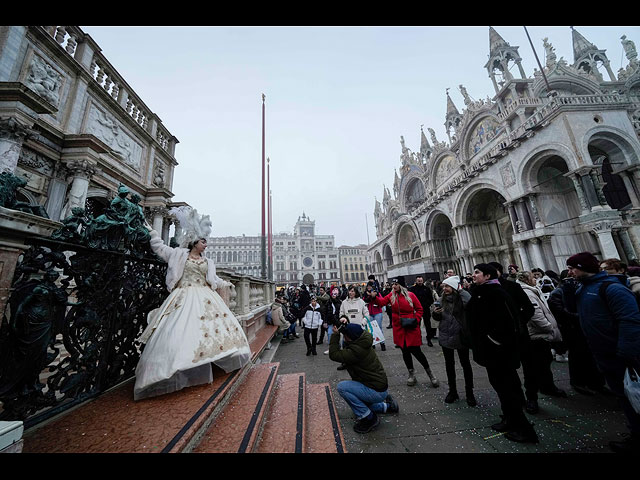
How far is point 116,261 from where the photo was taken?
2.35 meters

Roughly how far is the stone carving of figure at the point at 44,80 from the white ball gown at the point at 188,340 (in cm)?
827

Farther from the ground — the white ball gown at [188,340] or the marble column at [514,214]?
the marble column at [514,214]

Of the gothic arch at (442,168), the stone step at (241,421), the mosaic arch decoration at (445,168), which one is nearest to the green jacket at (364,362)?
the stone step at (241,421)

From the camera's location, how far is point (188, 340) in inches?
86.7

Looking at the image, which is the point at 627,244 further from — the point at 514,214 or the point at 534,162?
the point at 534,162

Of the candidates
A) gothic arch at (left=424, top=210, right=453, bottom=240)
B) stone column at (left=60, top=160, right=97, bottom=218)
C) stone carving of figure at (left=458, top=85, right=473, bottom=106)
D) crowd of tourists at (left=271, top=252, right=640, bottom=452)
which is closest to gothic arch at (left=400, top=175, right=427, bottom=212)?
gothic arch at (left=424, top=210, right=453, bottom=240)

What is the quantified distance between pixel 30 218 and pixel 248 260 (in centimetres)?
5562

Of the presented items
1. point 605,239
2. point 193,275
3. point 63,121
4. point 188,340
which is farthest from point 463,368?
point 63,121

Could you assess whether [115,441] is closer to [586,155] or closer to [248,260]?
[586,155]

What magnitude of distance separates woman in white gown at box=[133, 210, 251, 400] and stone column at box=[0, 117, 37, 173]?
225 inches

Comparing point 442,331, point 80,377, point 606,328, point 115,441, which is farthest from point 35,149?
point 606,328

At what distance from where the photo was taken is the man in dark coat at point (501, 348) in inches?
91.7

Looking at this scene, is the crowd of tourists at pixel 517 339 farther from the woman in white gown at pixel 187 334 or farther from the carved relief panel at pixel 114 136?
the carved relief panel at pixel 114 136

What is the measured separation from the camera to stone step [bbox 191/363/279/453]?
5.30 feet
